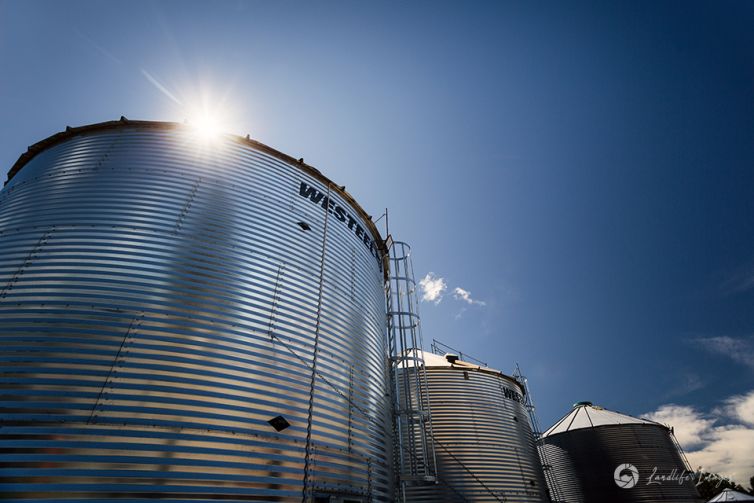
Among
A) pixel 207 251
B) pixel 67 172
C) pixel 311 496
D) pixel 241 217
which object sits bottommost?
pixel 311 496

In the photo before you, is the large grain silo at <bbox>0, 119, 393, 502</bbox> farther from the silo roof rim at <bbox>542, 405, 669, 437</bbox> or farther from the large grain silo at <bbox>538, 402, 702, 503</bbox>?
the silo roof rim at <bbox>542, 405, 669, 437</bbox>

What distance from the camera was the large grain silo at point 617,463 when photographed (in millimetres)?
26734

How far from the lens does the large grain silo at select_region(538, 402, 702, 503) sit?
2673cm

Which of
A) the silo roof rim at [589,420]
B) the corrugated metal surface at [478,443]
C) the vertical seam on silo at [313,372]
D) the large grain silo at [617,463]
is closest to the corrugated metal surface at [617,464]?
the large grain silo at [617,463]

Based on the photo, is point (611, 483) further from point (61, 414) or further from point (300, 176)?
point (61, 414)

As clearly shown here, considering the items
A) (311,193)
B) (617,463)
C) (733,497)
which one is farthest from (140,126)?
(617,463)

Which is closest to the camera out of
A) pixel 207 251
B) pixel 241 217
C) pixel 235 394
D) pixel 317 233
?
pixel 235 394

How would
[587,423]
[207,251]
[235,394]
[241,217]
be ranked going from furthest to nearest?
[587,423] → [241,217] → [207,251] → [235,394]

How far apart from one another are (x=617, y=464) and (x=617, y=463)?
7cm

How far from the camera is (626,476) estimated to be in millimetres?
27281

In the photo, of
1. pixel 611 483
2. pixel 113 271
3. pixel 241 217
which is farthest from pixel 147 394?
pixel 611 483

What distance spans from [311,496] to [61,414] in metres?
4.55

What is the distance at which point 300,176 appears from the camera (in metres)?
11.8

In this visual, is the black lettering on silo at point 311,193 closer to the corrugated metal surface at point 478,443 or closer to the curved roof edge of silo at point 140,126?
the curved roof edge of silo at point 140,126
